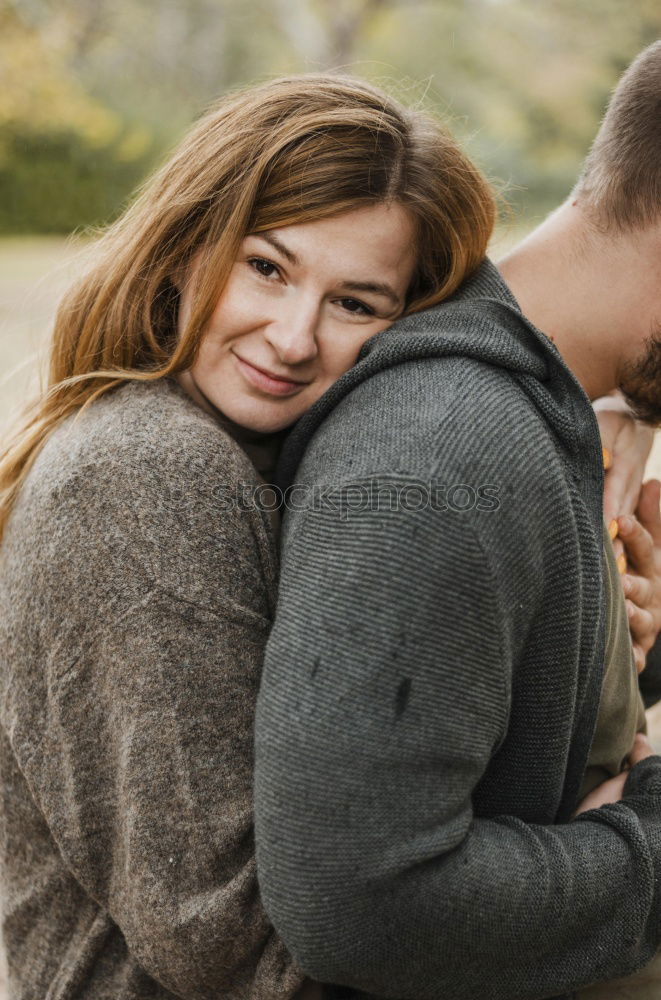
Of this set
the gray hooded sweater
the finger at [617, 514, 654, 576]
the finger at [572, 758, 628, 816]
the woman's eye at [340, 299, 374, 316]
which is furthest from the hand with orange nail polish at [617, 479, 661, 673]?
the woman's eye at [340, 299, 374, 316]

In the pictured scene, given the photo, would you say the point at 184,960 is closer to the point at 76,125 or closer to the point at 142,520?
the point at 142,520

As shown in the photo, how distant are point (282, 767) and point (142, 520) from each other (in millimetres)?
473

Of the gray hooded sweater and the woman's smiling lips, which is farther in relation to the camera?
the woman's smiling lips

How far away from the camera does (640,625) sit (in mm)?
2338

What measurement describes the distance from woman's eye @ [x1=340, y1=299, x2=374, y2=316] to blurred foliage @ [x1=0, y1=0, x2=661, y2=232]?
18.3 meters

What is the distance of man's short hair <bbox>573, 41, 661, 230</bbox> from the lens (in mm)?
2348

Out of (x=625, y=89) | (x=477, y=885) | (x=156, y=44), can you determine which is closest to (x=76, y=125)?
(x=156, y=44)

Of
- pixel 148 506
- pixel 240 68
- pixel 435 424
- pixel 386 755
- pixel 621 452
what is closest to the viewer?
pixel 386 755

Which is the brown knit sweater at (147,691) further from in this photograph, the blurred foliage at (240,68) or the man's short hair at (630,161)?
the blurred foliage at (240,68)

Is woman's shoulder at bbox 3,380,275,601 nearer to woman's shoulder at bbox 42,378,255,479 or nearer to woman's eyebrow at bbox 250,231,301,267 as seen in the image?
woman's shoulder at bbox 42,378,255,479

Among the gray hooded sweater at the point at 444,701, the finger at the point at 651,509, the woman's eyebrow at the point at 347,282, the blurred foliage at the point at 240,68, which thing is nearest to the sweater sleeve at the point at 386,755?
the gray hooded sweater at the point at 444,701

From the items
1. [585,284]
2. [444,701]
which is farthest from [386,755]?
[585,284]

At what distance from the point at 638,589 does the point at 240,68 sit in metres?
31.1

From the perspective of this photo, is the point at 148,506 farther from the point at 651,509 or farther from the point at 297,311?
the point at 651,509
